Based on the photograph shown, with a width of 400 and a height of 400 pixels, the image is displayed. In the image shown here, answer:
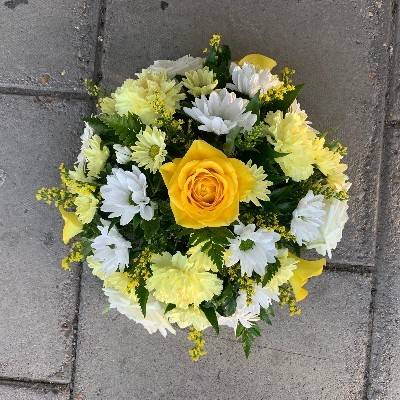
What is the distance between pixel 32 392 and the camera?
202 cm

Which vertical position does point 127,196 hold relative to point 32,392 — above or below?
above

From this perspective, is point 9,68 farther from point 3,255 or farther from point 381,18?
point 381,18

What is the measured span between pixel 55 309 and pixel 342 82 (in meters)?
1.35

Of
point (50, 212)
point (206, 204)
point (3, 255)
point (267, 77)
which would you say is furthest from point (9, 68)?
point (206, 204)

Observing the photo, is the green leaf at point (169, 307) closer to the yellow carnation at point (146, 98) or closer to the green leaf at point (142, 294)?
the green leaf at point (142, 294)

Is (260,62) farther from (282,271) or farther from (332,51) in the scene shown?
(282,271)

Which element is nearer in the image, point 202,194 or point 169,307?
point 202,194

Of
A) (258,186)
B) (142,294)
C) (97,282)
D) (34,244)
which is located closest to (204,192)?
(258,186)

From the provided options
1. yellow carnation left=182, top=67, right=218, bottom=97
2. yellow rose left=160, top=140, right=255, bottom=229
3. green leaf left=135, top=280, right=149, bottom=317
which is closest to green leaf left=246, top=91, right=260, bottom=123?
yellow carnation left=182, top=67, right=218, bottom=97

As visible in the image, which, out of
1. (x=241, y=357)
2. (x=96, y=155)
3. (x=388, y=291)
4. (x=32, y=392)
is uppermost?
(x=96, y=155)

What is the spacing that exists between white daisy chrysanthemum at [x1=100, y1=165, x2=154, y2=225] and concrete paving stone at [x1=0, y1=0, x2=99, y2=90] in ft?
2.61

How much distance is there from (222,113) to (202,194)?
252 millimetres

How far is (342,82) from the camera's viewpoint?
1.94 metres

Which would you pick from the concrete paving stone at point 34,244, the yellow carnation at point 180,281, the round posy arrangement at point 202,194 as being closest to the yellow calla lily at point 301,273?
the round posy arrangement at point 202,194
